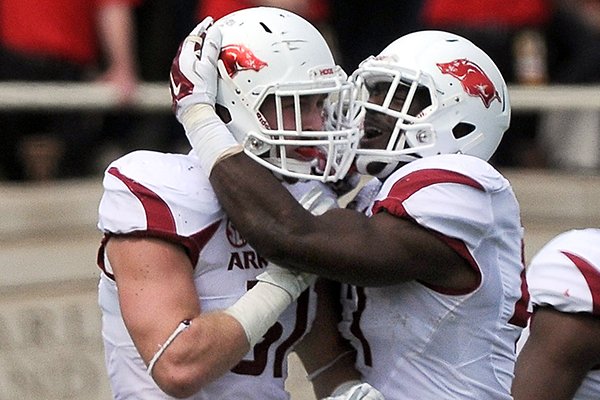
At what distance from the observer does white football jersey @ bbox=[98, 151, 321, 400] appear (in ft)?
9.99

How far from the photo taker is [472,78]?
3.39 m

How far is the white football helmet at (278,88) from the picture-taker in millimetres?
3164

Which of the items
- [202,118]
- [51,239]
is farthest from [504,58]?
[202,118]

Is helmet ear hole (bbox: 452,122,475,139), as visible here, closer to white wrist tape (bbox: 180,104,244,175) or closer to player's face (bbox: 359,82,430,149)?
player's face (bbox: 359,82,430,149)

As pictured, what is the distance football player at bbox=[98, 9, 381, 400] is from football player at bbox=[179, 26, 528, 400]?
7 cm

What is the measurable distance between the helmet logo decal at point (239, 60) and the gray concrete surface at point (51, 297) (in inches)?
108

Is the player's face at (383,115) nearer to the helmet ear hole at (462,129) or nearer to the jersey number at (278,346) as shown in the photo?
the helmet ear hole at (462,129)

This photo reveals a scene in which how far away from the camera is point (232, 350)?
9.82ft

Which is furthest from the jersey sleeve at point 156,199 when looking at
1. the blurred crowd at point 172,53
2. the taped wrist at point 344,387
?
the blurred crowd at point 172,53

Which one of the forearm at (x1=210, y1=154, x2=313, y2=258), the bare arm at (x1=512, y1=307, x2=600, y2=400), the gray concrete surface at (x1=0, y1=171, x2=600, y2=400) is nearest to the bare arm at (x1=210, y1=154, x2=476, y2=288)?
the forearm at (x1=210, y1=154, x2=313, y2=258)

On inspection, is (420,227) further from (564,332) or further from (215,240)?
(564,332)

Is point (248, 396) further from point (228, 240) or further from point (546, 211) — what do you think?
point (546, 211)

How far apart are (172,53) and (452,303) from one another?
366 centimetres

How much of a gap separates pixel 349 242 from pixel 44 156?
3.34m
